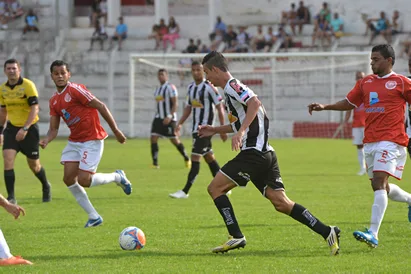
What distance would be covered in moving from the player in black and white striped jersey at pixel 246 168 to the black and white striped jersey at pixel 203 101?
599cm

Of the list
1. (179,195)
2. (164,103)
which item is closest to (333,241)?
(179,195)

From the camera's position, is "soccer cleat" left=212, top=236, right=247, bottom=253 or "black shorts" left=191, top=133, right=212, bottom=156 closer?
"soccer cleat" left=212, top=236, right=247, bottom=253

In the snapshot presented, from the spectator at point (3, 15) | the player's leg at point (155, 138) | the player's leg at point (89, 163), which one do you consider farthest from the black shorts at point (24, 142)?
the spectator at point (3, 15)

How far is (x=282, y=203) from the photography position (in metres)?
8.51

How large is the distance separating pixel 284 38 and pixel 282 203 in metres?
29.3

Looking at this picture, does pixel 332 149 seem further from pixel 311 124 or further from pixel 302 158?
pixel 311 124

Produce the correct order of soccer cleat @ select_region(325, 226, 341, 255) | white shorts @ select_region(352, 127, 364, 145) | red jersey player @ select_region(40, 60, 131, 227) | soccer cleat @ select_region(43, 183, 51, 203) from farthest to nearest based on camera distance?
white shorts @ select_region(352, 127, 364, 145), soccer cleat @ select_region(43, 183, 51, 203), red jersey player @ select_region(40, 60, 131, 227), soccer cleat @ select_region(325, 226, 341, 255)

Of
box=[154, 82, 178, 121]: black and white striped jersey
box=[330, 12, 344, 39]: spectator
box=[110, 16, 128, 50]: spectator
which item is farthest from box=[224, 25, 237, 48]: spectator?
box=[154, 82, 178, 121]: black and white striped jersey

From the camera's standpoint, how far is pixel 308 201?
1343 centimetres

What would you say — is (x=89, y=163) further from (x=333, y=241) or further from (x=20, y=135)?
(x=333, y=241)

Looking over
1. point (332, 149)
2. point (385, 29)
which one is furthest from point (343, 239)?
point (385, 29)

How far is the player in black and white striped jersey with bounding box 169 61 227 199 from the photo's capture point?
14.2 metres

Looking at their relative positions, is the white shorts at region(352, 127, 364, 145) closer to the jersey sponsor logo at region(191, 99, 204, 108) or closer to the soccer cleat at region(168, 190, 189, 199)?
the jersey sponsor logo at region(191, 99, 204, 108)

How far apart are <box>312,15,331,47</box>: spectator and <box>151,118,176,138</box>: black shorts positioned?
17579 millimetres
